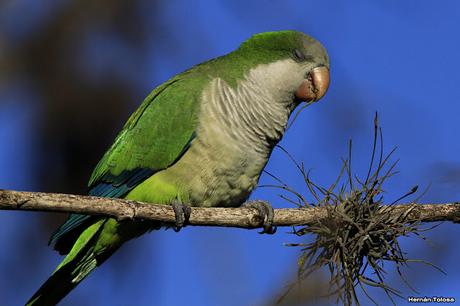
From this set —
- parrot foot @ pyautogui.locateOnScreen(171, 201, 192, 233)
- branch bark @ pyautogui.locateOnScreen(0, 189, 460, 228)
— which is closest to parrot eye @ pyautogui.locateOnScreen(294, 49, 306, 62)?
branch bark @ pyautogui.locateOnScreen(0, 189, 460, 228)

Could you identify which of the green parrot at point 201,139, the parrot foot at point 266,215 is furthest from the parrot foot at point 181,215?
the parrot foot at point 266,215

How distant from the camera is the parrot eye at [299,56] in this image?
537 cm

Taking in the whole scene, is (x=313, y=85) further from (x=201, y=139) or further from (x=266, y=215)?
(x=266, y=215)

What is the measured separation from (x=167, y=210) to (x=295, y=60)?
1.79 meters

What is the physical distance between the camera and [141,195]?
5.14 meters

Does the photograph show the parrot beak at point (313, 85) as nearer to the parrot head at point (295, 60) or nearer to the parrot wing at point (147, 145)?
the parrot head at point (295, 60)

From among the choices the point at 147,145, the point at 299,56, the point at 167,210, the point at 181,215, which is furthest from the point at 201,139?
the point at 299,56

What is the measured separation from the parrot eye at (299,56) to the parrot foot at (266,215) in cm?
121

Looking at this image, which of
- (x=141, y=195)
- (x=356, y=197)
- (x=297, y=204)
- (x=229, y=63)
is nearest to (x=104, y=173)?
(x=141, y=195)

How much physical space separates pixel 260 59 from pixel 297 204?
1359 millimetres

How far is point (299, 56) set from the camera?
17.6ft

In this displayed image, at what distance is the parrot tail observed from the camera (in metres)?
5.10

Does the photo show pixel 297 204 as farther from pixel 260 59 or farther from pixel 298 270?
pixel 260 59

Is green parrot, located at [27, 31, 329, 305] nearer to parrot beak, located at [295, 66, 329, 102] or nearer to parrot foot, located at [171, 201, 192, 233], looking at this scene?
parrot beak, located at [295, 66, 329, 102]
